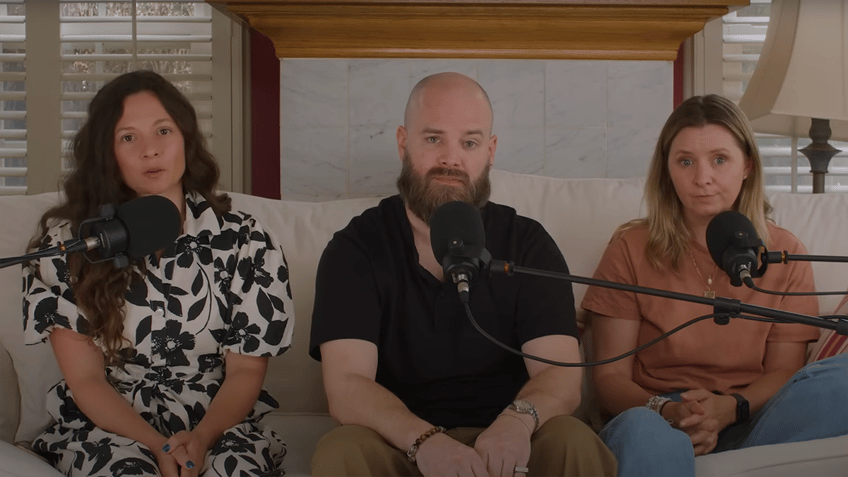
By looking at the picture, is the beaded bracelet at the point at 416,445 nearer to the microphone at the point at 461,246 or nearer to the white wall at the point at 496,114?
the microphone at the point at 461,246

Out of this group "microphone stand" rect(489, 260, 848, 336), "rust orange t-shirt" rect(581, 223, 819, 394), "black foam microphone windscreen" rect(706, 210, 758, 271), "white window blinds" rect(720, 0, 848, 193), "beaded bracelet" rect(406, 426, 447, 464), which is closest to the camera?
"microphone stand" rect(489, 260, 848, 336)

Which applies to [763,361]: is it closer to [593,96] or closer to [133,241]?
[593,96]

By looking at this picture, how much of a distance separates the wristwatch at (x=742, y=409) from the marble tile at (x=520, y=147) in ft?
4.20

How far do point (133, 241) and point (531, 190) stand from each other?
1335 millimetres

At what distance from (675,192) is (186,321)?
1.15 m

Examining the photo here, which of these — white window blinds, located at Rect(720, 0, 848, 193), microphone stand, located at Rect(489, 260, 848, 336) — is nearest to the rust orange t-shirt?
microphone stand, located at Rect(489, 260, 848, 336)

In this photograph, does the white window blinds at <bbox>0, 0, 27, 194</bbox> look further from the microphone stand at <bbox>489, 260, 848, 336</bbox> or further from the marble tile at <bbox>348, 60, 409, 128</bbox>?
the microphone stand at <bbox>489, 260, 848, 336</bbox>

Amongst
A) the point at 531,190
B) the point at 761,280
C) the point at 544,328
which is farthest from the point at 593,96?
the point at 544,328

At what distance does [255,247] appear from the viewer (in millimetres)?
1806

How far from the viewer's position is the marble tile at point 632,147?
2.85 meters

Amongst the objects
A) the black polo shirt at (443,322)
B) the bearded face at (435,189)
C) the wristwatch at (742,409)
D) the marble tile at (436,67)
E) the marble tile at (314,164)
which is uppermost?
the marble tile at (436,67)

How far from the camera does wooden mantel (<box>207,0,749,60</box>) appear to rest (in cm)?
263

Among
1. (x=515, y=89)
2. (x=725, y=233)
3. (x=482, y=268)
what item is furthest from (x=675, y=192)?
(x=482, y=268)

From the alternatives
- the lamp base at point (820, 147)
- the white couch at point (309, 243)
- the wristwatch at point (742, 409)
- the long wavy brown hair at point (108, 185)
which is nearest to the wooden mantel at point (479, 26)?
the lamp base at point (820, 147)
